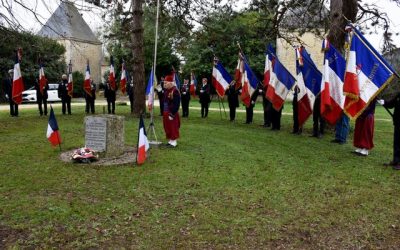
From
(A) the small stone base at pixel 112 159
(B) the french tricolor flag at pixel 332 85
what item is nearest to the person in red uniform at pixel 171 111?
(A) the small stone base at pixel 112 159

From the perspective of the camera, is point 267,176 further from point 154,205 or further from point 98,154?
point 98,154

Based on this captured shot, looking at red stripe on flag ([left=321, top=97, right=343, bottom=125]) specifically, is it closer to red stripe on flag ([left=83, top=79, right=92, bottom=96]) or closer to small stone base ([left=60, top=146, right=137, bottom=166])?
small stone base ([left=60, top=146, right=137, bottom=166])

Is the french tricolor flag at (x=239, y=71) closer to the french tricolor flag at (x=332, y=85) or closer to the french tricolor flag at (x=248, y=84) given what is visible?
the french tricolor flag at (x=248, y=84)

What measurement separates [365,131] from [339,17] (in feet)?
17.6

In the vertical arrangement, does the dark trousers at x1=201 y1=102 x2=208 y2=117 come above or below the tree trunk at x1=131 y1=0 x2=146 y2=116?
below

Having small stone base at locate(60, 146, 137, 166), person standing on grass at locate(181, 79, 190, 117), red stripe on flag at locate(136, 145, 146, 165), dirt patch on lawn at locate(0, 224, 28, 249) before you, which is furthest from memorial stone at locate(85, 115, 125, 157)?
person standing on grass at locate(181, 79, 190, 117)

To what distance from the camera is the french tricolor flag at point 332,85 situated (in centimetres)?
1112

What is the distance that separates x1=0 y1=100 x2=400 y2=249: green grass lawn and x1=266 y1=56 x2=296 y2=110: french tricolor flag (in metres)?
3.03

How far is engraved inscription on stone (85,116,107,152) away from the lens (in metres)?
9.48

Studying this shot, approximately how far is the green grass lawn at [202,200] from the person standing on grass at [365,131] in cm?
38

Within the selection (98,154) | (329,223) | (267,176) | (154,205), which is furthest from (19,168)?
(329,223)

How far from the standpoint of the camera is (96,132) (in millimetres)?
9531

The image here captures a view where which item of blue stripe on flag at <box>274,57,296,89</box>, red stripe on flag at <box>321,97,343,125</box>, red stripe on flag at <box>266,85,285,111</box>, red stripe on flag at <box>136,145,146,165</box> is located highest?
blue stripe on flag at <box>274,57,296,89</box>

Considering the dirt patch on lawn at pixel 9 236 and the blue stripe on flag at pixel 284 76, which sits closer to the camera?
the dirt patch on lawn at pixel 9 236
